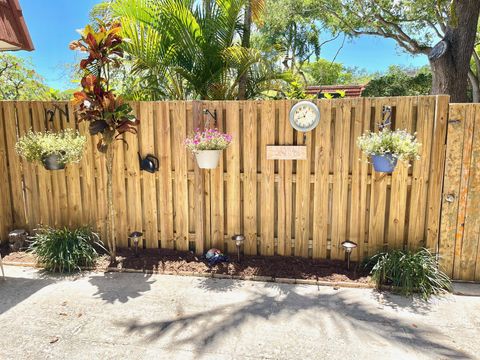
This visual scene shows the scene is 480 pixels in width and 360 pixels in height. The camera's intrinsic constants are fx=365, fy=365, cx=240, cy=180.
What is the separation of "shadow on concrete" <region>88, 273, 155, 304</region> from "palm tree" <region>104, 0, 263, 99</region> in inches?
106

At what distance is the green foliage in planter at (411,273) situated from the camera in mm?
3467

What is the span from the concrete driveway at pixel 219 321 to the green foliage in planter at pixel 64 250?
20 centimetres

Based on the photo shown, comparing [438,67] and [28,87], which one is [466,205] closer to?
[438,67]

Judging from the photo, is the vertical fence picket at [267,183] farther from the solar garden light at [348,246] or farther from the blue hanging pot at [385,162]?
the blue hanging pot at [385,162]

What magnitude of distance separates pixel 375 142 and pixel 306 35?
1608cm

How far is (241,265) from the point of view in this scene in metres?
4.04

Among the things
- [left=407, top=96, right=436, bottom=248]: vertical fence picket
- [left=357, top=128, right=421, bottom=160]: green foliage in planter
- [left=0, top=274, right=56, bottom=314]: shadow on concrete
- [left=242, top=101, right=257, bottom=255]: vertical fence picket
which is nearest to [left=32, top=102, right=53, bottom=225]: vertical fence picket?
[left=0, top=274, right=56, bottom=314]: shadow on concrete

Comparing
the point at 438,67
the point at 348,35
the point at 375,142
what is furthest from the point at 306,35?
the point at 375,142

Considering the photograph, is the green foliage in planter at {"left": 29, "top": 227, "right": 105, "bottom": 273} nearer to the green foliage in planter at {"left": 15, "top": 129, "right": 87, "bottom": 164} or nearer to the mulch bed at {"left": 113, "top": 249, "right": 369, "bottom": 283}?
the mulch bed at {"left": 113, "top": 249, "right": 369, "bottom": 283}

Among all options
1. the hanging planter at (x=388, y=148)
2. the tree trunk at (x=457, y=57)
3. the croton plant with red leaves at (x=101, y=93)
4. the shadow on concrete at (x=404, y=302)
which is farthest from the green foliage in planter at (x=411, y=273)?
the tree trunk at (x=457, y=57)

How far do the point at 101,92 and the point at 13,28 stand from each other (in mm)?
1060

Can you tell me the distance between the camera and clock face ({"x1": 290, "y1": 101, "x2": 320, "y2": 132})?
3.79 meters

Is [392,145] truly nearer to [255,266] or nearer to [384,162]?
[384,162]

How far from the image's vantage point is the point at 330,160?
393cm
